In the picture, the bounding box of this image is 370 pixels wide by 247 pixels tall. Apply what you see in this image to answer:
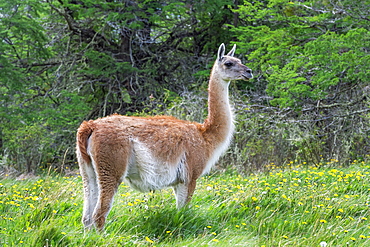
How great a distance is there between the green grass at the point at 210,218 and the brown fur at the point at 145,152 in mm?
294

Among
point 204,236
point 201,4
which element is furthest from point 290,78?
point 204,236

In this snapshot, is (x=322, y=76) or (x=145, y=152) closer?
(x=145, y=152)

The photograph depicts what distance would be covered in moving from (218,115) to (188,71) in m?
9.23

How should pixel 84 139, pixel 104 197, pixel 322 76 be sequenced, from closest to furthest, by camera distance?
pixel 104 197 → pixel 84 139 → pixel 322 76

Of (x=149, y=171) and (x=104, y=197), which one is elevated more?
(x=149, y=171)

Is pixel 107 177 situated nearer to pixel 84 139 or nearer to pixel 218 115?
pixel 84 139

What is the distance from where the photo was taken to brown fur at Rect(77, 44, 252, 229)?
4.99 metres

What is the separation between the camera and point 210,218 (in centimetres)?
534

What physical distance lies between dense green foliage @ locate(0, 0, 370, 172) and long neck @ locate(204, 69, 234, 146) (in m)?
3.86

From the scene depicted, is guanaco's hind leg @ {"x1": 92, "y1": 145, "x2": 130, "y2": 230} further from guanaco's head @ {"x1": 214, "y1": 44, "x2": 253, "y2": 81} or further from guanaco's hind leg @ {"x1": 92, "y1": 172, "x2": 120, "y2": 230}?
guanaco's head @ {"x1": 214, "y1": 44, "x2": 253, "y2": 81}

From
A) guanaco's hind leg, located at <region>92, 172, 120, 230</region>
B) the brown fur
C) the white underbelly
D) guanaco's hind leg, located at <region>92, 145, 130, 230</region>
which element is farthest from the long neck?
guanaco's hind leg, located at <region>92, 172, 120, 230</region>

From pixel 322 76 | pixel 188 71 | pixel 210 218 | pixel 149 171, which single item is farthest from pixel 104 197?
pixel 188 71

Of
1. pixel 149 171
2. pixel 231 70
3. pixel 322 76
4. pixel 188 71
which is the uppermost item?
pixel 231 70

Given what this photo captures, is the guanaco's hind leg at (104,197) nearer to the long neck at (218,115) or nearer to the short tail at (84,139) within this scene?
the short tail at (84,139)
